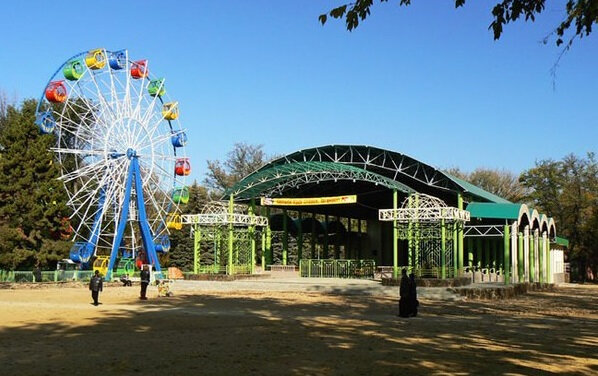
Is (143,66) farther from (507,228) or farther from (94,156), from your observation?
(507,228)

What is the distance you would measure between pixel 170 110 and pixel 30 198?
11.3 metres

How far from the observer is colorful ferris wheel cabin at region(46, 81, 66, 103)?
1539 inches

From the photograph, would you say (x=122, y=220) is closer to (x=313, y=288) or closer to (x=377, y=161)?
(x=313, y=288)

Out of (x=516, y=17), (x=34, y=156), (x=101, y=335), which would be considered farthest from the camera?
(x=34, y=156)

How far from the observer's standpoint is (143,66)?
144ft

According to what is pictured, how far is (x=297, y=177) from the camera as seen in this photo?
138 ft

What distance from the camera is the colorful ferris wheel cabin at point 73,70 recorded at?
39438 mm

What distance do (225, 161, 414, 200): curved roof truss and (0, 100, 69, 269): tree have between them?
36.6 feet

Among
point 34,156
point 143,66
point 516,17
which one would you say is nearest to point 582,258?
point 143,66

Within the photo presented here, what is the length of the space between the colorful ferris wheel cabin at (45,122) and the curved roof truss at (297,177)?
1181cm

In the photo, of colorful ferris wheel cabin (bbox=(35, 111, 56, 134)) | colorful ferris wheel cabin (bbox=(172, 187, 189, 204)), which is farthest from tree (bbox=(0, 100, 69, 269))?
colorful ferris wheel cabin (bbox=(172, 187, 189, 204))

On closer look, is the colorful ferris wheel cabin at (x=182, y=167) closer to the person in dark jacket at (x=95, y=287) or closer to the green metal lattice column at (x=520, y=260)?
the green metal lattice column at (x=520, y=260)

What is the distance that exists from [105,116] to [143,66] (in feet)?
15.2

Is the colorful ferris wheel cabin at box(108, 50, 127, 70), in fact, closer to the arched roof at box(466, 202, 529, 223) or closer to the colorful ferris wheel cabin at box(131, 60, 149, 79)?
the colorful ferris wheel cabin at box(131, 60, 149, 79)
